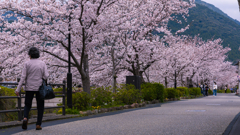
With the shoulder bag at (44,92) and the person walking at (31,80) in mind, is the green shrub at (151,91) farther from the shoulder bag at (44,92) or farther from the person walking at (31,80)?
the person walking at (31,80)

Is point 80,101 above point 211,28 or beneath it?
beneath

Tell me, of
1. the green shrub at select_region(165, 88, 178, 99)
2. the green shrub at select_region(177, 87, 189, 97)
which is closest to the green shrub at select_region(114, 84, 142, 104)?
the green shrub at select_region(165, 88, 178, 99)

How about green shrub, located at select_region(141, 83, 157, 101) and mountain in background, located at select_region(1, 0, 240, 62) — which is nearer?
green shrub, located at select_region(141, 83, 157, 101)

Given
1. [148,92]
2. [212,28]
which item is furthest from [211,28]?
[148,92]

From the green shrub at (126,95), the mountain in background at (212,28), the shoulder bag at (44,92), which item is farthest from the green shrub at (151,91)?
the mountain in background at (212,28)

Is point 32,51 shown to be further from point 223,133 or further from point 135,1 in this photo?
point 135,1

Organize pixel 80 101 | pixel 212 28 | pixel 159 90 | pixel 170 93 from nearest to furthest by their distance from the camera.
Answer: pixel 80 101, pixel 159 90, pixel 170 93, pixel 212 28

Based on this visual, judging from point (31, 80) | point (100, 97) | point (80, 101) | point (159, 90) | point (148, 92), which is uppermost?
point (31, 80)

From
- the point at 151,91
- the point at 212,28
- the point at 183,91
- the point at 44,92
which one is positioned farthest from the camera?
the point at 212,28

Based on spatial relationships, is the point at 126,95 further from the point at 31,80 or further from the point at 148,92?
the point at 31,80

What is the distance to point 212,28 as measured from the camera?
15688 centimetres

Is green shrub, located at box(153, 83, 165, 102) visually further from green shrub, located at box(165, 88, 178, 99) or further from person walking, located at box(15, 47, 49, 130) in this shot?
person walking, located at box(15, 47, 49, 130)

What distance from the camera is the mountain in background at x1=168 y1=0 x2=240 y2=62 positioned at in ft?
453

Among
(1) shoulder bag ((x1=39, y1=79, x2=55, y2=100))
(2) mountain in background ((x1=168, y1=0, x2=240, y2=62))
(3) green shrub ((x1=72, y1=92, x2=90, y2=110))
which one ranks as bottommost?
(3) green shrub ((x1=72, y1=92, x2=90, y2=110))
